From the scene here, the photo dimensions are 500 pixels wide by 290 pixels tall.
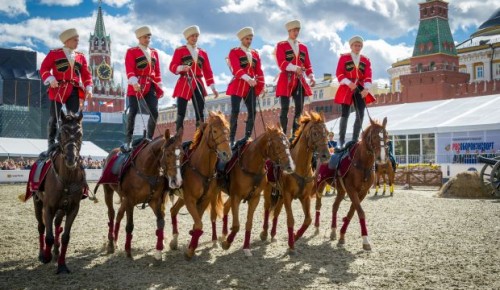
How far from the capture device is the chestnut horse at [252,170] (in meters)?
9.23

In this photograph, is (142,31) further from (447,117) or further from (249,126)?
(447,117)

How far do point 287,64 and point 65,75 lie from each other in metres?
4.60

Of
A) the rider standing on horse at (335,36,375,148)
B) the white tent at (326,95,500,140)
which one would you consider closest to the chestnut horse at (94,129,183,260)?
the rider standing on horse at (335,36,375,148)

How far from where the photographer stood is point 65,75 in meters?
10.1

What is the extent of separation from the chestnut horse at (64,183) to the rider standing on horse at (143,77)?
2020mm

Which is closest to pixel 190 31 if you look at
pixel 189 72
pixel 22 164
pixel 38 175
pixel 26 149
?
pixel 189 72

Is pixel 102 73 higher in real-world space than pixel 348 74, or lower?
higher

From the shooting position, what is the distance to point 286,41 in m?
12.1

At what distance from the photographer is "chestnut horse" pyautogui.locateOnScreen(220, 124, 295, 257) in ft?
30.3

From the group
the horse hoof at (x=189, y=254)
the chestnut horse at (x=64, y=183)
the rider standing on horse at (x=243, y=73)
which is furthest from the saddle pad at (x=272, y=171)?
the chestnut horse at (x=64, y=183)

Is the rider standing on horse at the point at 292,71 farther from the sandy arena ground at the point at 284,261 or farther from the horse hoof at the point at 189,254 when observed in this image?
the horse hoof at the point at 189,254

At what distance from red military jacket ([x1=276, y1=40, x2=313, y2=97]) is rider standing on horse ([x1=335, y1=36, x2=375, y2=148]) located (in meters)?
0.78

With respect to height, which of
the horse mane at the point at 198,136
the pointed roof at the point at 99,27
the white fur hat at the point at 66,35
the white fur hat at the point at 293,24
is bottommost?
the horse mane at the point at 198,136

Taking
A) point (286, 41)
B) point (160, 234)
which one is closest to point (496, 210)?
point (286, 41)
